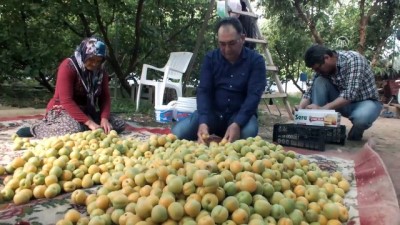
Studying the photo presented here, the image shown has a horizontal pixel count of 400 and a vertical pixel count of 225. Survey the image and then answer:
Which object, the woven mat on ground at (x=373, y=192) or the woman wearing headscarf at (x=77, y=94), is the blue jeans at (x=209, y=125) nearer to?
the woman wearing headscarf at (x=77, y=94)

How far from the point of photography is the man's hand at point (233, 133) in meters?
2.80

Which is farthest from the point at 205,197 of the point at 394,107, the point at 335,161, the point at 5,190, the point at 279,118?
the point at 394,107

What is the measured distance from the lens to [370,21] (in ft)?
30.7

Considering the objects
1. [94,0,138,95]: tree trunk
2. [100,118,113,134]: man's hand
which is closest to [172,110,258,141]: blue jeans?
[100,118,113,134]: man's hand

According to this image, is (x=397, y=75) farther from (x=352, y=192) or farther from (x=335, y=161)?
(x=352, y=192)

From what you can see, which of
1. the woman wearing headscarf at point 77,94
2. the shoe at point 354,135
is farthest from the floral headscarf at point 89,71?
the shoe at point 354,135

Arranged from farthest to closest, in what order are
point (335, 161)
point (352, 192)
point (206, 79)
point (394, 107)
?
point (394, 107) → point (206, 79) → point (335, 161) → point (352, 192)

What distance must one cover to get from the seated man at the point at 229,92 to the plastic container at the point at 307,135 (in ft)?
1.54

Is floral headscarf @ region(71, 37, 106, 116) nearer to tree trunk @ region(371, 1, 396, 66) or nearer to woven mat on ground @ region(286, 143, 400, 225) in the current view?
woven mat on ground @ region(286, 143, 400, 225)

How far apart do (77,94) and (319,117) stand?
2191 mm

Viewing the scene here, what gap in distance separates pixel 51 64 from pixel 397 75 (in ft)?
27.3

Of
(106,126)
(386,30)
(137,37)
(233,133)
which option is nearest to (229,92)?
(233,133)

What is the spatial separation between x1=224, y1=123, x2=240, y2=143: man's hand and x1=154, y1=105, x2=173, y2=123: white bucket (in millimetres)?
2016

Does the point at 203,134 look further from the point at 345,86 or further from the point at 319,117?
the point at 345,86
